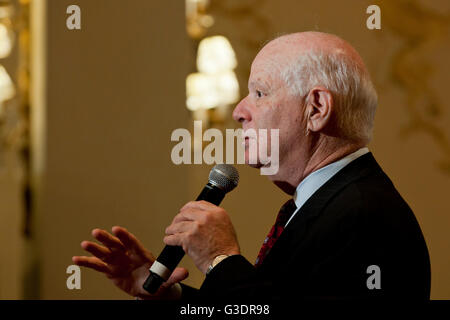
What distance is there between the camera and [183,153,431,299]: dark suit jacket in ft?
3.86

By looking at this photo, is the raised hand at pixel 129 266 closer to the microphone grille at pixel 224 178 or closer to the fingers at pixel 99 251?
the fingers at pixel 99 251

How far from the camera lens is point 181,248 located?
1.28m

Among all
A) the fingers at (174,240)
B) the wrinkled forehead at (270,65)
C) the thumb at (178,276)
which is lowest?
the thumb at (178,276)

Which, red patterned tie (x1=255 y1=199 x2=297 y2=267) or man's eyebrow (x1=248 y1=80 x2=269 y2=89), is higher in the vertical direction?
man's eyebrow (x1=248 y1=80 x2=269 y2=89)

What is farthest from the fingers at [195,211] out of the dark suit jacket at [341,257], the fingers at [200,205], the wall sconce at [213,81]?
the wall sconce at [213,81]

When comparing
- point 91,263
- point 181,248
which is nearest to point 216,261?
point 181,248

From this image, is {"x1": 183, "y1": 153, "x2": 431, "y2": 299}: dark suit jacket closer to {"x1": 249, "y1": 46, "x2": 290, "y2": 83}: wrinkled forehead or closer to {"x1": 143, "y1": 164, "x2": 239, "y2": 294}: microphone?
{"x1": 143, "y1": 164, "x2": 239, "y2": 294}: microphone

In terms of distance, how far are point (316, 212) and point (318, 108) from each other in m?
0.24

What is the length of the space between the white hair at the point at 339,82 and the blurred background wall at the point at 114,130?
1.80m

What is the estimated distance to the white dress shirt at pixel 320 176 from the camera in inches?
53.9

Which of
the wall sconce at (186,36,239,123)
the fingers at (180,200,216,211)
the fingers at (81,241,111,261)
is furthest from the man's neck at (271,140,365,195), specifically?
the wall sconce at (186,36,239,123)

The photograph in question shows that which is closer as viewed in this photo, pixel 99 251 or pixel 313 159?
pixel 313 159

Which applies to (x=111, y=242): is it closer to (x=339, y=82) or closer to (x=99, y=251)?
(x=99, y=251)
